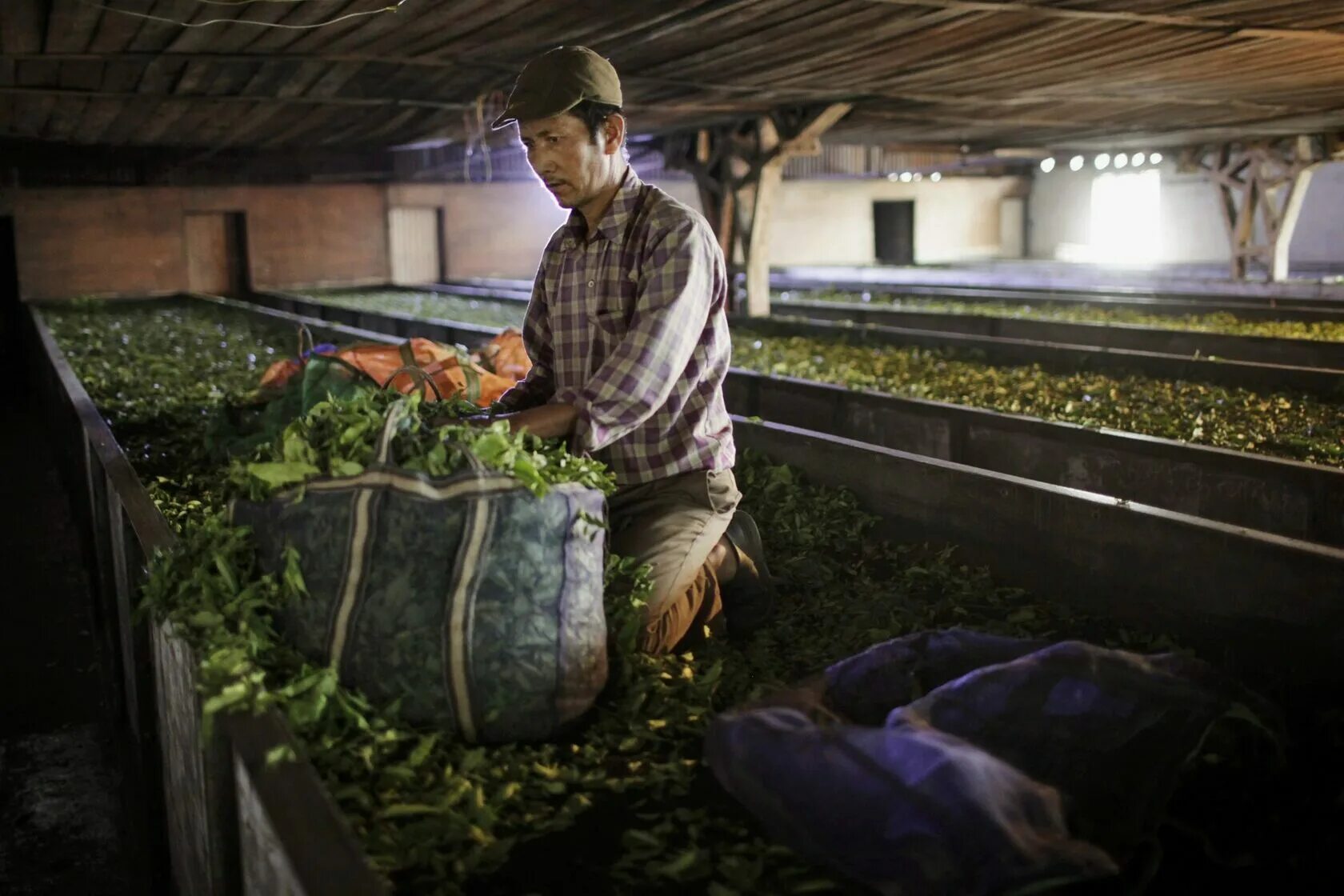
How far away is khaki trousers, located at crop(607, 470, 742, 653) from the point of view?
3.34 meters

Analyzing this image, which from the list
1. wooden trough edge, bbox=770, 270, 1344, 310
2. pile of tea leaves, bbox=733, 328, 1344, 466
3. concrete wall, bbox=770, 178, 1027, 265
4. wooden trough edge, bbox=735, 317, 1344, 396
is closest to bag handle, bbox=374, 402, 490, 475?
pile of tea leaves, bbox=733, 328, 1344, 466

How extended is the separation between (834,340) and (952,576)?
7182 mm

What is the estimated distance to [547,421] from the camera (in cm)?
290

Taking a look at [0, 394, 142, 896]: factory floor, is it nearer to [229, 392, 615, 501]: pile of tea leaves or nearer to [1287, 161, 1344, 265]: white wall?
[229, 392, 615, 501]: pile of tea leaves

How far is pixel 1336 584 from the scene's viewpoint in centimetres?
324

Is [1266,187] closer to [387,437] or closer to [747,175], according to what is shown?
[747,175]

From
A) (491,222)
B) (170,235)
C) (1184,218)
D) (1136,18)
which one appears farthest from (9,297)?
(1184,218)

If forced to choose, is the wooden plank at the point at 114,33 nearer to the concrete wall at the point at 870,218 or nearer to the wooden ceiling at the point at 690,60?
Result: the wooden ceiling at the point at 690,60

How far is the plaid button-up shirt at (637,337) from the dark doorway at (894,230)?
26737 millimetres

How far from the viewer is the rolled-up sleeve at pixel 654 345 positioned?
2.88 m

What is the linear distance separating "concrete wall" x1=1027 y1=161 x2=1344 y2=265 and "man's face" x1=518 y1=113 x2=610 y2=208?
23.0m

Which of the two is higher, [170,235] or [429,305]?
[170,235]

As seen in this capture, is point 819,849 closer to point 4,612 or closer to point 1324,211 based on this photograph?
point 4,612

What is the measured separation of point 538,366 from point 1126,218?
26.9 metres
